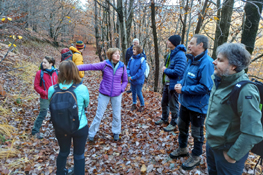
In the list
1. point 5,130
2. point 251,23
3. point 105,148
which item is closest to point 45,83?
point 5,130

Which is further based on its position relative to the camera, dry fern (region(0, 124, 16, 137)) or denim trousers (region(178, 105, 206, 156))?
dry fern (region(0, 124, 16, 137))

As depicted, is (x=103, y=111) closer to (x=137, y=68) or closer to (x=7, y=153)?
(x=137, y=68)

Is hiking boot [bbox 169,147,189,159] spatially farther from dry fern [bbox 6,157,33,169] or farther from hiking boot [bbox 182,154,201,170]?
dry fern [bbox 6,157,33,169]

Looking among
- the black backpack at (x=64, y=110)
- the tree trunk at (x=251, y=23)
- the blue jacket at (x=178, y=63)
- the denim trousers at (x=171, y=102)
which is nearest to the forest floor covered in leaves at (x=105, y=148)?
the denim trousers at (x=171, y=102)

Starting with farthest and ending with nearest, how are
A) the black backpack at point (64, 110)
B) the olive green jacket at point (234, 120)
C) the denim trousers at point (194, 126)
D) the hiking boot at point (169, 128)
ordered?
the hiking boot at point (169, 128)
the denim trousers at point (194, 126)
the black backpack at point (64, 110)
the olive green jacket at point (234, 120)

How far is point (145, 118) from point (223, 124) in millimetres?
3736

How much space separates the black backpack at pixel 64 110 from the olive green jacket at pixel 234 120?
6.35ft

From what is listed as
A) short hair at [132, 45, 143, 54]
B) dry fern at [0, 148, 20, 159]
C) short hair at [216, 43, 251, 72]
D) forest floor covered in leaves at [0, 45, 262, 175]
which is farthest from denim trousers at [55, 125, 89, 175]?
short hair at [132, 45, 143, 54]

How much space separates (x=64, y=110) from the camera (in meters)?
2.22

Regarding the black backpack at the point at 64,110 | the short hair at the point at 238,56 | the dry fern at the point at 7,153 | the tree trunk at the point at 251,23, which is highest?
the tree trunk at the point at 251,23

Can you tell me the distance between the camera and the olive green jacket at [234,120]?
1.49 metres

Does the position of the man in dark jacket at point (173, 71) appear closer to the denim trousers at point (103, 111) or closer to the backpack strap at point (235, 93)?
the denim trousers at point (103, 111)

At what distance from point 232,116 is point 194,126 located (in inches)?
46.5

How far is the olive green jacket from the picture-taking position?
58.7 inches
